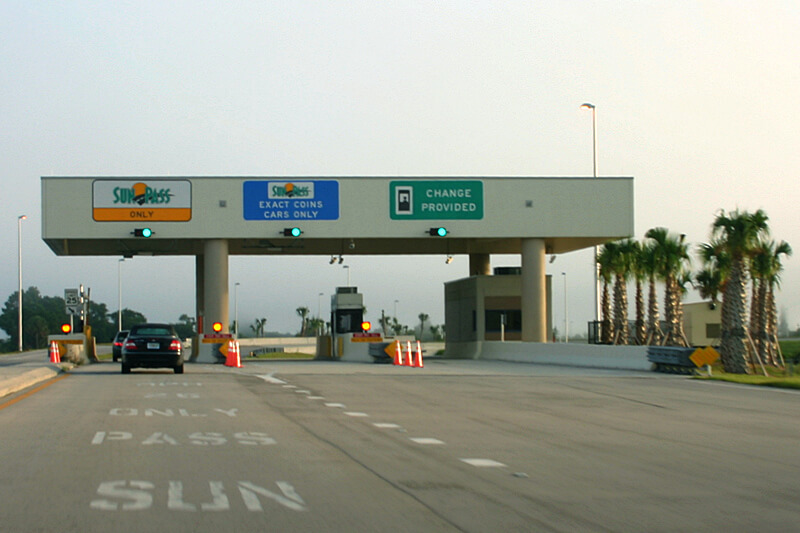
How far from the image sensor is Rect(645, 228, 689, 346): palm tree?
57.1 meters

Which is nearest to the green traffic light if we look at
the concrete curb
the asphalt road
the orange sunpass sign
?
the orange sunpass sign

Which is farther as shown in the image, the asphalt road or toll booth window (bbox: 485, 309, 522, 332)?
toll booth window (bbox: 485, 309, 522, 332)

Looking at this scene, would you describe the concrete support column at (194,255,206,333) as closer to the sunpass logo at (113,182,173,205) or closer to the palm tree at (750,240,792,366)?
the sunpass logo at (113,182,173,205)

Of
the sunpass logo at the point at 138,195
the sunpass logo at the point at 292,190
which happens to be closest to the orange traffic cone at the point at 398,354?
the sunpass logo at the point at 292,190

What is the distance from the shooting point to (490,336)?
52.4 m

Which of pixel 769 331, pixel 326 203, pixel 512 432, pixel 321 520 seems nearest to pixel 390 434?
pixel 512 432

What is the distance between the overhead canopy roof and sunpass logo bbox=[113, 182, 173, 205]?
0.04m

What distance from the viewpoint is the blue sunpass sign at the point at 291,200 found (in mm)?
43938

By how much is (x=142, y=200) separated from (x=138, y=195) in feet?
0.90

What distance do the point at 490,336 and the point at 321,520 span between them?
45584mm

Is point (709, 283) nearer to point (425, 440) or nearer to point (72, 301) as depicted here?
point (72, 301)

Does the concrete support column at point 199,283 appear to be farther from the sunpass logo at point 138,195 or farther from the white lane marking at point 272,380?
the white lane marking at point 272,380

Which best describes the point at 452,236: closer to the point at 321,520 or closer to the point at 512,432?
the point at 512,432

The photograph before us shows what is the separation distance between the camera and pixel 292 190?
43812mm
